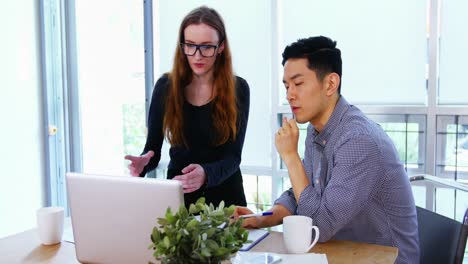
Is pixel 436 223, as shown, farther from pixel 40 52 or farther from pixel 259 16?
pixel 40 52

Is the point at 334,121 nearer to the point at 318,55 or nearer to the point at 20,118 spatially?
the point at 318,55

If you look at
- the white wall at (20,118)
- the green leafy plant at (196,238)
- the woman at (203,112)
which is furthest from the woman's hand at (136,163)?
the white wall at (20,118)

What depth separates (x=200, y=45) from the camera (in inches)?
77.0

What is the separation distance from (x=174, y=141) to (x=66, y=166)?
6.11ft

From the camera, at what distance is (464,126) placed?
2643mm

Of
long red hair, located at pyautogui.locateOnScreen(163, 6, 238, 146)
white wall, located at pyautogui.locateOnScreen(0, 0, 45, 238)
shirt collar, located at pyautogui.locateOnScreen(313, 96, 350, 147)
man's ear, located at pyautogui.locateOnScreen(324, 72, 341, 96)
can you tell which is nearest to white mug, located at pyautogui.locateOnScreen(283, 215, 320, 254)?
shirt collar, located at pyautogui.locateOnScreen(313, 96, 350, 147)

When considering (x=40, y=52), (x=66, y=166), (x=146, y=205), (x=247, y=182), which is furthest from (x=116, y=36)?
(x=146, y=205)

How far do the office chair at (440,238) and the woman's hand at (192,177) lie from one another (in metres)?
0.82

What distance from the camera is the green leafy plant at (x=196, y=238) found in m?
0.91

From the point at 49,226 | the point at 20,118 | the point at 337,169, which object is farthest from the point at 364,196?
the point at 20,118

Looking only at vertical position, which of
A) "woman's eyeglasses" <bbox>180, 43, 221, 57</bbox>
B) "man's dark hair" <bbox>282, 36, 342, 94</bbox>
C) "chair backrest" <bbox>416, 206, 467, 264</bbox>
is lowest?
"chair backrest" <bbox>416, 206, 467, 264</bbox>

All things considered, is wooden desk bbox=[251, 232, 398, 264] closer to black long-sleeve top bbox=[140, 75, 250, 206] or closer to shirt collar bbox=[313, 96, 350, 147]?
shirt collar bbox=[313, 96, 350, 147]

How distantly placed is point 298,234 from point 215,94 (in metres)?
0.93

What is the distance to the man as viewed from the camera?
4.75ft
